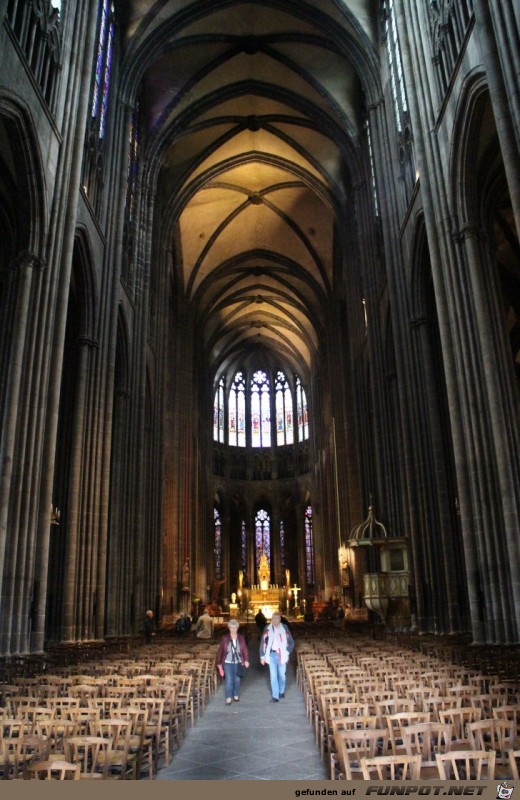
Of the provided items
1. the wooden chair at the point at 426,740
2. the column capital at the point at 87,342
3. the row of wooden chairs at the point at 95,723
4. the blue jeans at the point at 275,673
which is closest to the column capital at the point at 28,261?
the column capital at the point at 87,342

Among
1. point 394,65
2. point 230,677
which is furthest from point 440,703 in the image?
point 394,65

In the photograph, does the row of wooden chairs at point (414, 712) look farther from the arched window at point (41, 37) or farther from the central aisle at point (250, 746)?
the arched window at point (41, 37)

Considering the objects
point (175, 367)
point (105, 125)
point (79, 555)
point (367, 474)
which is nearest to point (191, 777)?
point (79, 555)

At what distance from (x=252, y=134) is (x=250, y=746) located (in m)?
27.6

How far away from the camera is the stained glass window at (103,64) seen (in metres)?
18.5

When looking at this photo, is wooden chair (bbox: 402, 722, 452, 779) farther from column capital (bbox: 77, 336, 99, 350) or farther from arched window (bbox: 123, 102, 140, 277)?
arched window (bbox: 123, 102, 140, 277)

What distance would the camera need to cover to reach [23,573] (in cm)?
1141

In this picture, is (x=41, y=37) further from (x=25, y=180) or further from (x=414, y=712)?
(x=414, y=712)

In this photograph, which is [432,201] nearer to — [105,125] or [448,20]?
[448,20]

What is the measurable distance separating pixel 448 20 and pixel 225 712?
1402 centimetres

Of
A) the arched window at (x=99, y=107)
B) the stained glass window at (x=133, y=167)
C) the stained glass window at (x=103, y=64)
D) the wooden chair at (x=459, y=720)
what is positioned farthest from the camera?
the stained glass window at (x=133, y=167)

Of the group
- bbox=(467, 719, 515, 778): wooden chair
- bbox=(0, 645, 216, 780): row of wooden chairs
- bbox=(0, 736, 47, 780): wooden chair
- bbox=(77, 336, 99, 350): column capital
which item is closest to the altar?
bbox=(77, 336, 99, 350): column capital

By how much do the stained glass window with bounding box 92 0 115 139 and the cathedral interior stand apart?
136 mm

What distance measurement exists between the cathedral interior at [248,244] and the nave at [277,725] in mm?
3824
